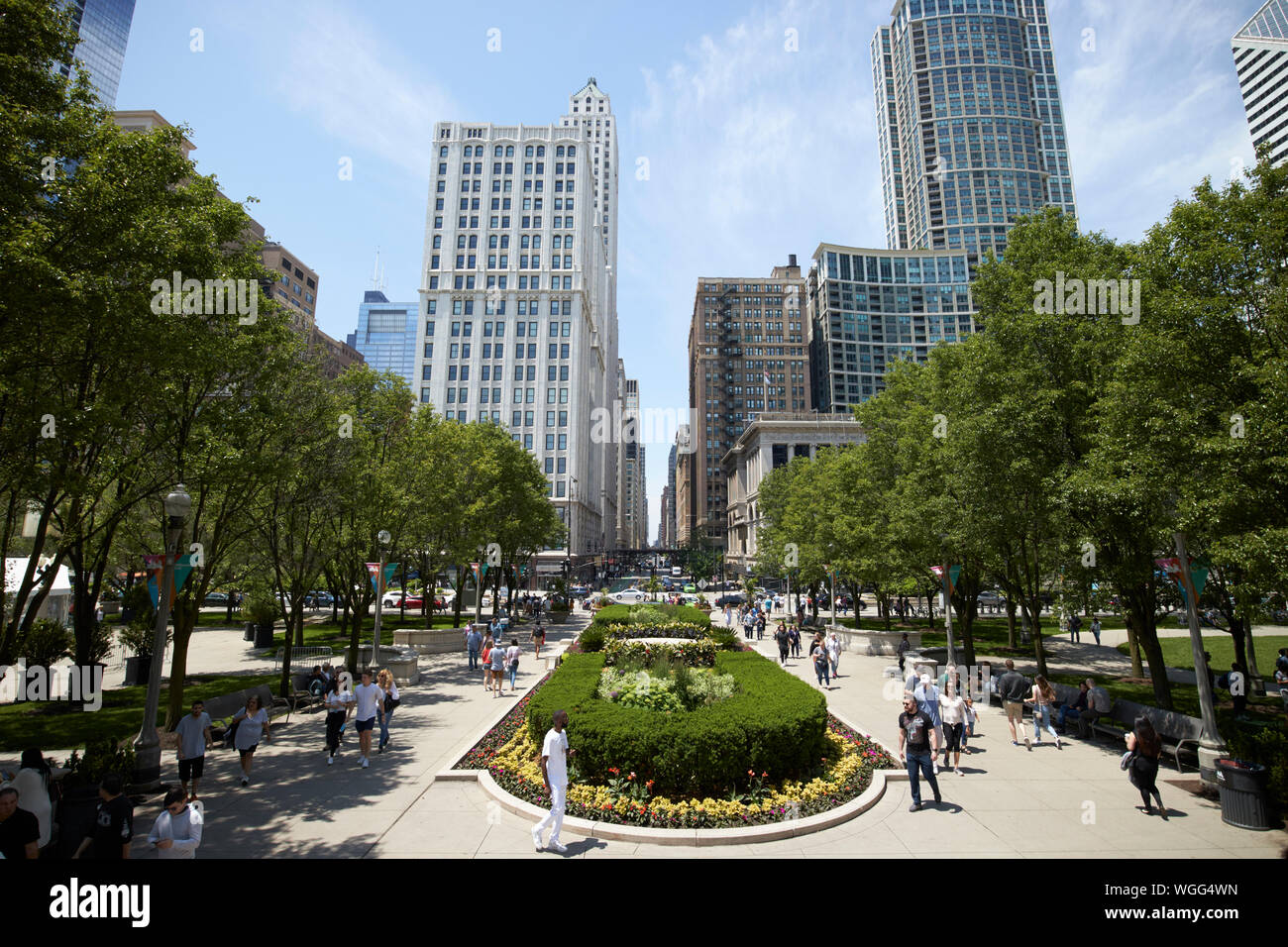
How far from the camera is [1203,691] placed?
1089 cm

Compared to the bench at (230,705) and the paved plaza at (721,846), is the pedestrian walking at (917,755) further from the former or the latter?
the bench at (230,705)

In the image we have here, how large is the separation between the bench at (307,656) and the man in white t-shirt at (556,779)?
2089cm

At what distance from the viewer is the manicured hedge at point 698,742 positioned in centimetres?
938

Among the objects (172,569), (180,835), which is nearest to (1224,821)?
(180,835)

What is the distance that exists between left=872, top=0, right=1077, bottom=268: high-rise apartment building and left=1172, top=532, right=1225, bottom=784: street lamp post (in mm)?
157597

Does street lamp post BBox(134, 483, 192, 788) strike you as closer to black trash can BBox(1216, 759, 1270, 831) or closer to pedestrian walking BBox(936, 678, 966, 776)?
pedestrian walking BBox(936, 678, 966, 776)

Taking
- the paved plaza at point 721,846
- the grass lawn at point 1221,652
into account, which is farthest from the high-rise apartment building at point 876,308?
the paved plaza at point 721,846

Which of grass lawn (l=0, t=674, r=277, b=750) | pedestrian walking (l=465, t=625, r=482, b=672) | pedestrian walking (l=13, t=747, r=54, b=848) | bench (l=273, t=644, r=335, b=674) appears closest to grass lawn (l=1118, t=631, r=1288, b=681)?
pedestrian walking (l=465, t=625, r=482, b=672)

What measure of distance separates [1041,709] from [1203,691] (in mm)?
3309

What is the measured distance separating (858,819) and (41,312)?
A: 45.6 ft

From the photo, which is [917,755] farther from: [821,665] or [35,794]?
[35,794]

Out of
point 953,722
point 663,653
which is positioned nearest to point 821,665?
point 663,653

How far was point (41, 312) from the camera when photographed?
8234mm
